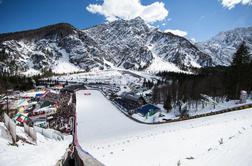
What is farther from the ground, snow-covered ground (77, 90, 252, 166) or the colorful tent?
snow-covered ground (77, 90, 252, 166)

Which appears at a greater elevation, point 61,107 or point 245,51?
point 245,51

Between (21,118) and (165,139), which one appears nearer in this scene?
(165,139)

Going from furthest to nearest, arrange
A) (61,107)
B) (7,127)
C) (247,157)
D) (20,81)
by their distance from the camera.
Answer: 1. (20,81)
2. (61,107)
3. (7,127)
4. (247,157)

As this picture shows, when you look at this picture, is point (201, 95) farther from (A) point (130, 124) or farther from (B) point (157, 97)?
(A) point (130, 124)

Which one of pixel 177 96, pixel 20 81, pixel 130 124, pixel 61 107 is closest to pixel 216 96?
pixel 177 96

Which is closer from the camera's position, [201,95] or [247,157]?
[247,157]

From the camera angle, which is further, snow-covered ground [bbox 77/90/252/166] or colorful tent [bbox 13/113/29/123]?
colorful tent [bbox 13/113/29/123]

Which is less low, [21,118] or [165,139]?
[165,139]

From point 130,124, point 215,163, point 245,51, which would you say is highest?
point 245,51

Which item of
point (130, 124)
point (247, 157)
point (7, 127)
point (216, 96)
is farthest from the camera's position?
point (216, 96)
